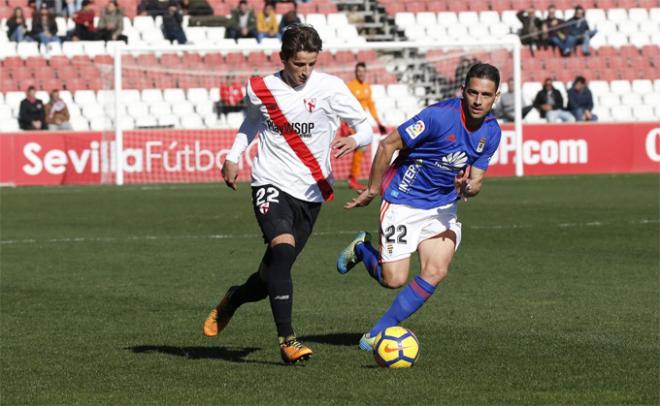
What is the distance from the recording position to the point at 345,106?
322 inches

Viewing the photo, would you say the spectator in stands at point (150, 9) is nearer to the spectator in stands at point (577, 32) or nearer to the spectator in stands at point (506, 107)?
the spectator in stands at point (506, 107)

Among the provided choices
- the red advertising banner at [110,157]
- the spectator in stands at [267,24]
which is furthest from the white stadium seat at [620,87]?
the spectator in stands at [267,24]

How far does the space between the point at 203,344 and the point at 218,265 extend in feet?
15.9

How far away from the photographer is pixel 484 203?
21312 mm

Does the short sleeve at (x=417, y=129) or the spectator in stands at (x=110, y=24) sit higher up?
the short sleeve at (x=417, y=129)

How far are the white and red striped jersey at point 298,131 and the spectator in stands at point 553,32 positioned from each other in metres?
25.4

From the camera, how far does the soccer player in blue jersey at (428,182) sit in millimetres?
8047

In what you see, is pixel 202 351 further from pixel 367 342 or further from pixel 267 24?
pixel 267 24

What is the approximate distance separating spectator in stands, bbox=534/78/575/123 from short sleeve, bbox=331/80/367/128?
22411 mm

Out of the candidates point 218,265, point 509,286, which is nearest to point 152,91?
point 218,265

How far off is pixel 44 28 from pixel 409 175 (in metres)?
23.4

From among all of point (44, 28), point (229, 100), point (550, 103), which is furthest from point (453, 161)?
point (44, 28)

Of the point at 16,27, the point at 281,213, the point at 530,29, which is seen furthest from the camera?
the point at 530,29

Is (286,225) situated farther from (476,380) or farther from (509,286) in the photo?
(509,286)
